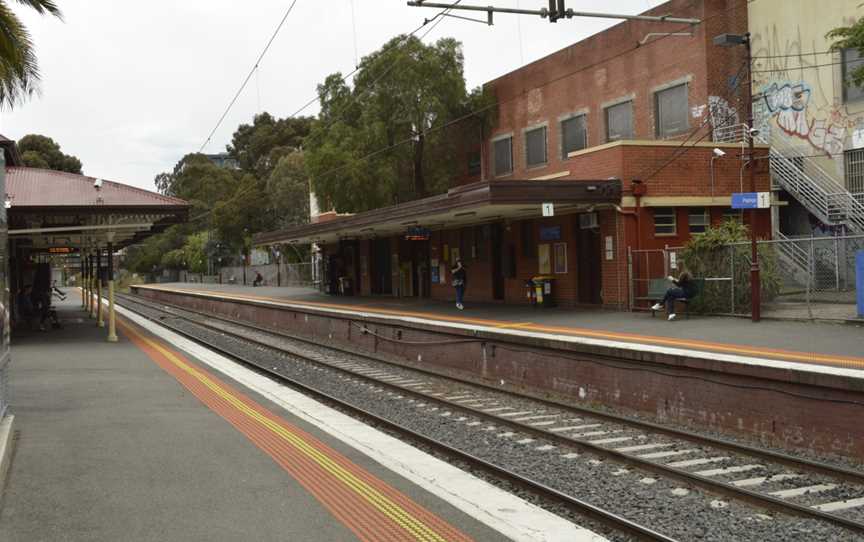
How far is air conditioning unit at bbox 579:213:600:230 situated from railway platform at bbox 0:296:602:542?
12.1 m

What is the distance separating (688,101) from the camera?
2719 cm

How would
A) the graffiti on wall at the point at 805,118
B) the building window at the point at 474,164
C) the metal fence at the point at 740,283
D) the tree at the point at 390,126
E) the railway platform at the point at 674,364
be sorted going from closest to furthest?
the railway platform at the point at 674,364 → the metal fence at the point at 740,283 → the graffiti on wall at the point at 805,118 → the tree at the point at 390,126 → the building window at the point at 474,164

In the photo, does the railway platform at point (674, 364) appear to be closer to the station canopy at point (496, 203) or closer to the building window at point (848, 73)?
the station canopy at point (496, 203)

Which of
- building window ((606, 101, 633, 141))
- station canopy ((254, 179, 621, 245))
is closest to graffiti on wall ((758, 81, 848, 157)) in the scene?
building window ((606, 101, 633, 141))

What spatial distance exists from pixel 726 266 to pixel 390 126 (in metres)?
20.7

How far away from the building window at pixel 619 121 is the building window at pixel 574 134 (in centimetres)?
106

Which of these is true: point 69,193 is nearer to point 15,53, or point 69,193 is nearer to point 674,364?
point 15,53

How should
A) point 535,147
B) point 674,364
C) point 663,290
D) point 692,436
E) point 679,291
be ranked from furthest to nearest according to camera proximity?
1. point 535,147
2. point 663,290
3. point 679,291
4. point 674,364
5. point 692,436

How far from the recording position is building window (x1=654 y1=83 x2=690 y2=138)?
27422 mm

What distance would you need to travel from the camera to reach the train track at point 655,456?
6938mm

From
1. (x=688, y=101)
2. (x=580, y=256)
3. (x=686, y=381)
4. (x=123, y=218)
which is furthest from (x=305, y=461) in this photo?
(x=688, y=101)

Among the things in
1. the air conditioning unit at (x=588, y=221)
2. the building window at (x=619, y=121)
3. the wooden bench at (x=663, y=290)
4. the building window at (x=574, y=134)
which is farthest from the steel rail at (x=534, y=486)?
the building window at (x=574, y=134)

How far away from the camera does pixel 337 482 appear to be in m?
6.75

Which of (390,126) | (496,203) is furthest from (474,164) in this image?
(496,203)
